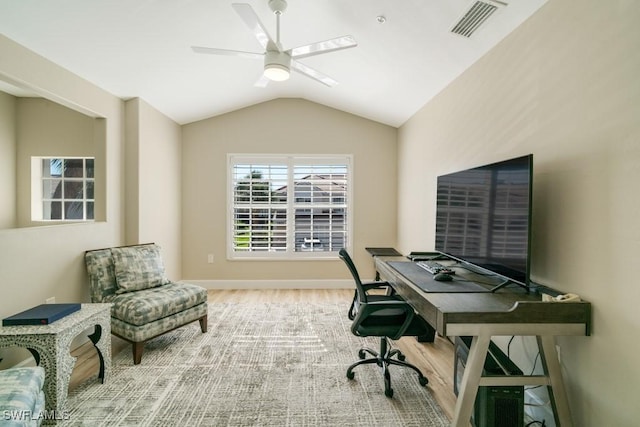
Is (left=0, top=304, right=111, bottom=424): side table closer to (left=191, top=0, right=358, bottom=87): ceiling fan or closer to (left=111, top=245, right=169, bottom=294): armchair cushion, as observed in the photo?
(left=111, top=245, right=169, bottom=294): armchair cushion

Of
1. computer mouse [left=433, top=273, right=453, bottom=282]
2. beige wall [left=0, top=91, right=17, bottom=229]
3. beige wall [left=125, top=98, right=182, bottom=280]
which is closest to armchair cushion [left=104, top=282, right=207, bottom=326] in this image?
beige wall [left=125, top=98, right=182, bottom=280]

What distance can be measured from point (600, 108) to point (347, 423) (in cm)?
208

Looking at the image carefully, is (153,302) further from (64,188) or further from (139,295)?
(64,188)

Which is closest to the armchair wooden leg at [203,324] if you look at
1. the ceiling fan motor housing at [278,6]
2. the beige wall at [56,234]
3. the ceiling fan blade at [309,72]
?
the beige wall at [56,234]

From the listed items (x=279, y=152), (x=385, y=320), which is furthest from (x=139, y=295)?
(x=279, y=152)

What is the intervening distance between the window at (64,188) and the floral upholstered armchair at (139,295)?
1.66m

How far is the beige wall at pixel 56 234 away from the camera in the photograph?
219cm

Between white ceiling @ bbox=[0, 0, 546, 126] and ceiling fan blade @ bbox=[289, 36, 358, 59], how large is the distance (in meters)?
0.39

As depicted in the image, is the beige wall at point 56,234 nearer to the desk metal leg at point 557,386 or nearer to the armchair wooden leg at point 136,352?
the armchair wooden leg at point 136,352

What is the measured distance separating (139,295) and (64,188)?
2530 millimetres

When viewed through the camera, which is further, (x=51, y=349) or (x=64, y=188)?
(x=64, y=188)

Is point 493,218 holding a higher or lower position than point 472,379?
higher

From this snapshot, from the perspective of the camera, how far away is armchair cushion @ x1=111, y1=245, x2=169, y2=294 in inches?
112

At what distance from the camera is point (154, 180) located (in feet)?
12.5
